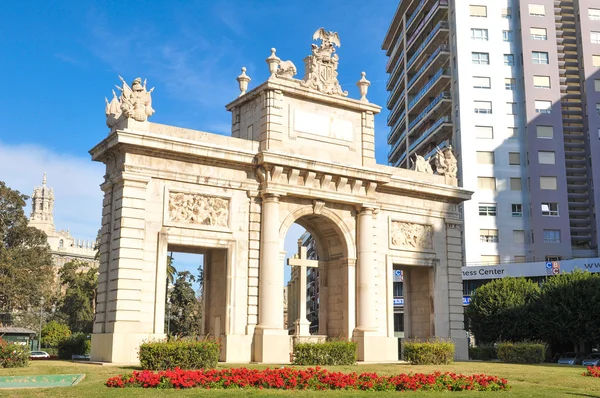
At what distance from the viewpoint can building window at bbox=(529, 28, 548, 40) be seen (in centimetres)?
6406

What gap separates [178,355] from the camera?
21.8 meters

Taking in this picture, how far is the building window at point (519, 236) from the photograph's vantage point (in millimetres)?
61375

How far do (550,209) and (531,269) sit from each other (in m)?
7.81

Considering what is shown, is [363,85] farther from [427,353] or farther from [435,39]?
[435,39]

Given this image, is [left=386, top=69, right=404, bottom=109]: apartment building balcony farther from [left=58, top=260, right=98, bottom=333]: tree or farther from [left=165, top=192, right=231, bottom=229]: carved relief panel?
[left=165, top=192, right=231, bottom=229]: carved relief panel

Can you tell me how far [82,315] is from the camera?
70250 millimetres

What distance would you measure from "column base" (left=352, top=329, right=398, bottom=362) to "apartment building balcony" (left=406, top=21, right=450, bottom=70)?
42.9 metres

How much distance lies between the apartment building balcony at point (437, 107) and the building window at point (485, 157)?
627 cm

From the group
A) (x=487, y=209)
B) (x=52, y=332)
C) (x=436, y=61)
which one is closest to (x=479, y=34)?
(x=436, y=61)

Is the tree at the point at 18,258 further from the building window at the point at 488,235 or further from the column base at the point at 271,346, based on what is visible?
the building window at the point at 488,235

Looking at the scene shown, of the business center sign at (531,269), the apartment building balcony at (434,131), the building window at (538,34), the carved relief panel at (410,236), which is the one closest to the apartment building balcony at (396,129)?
the apartment building balcony at (434,131)

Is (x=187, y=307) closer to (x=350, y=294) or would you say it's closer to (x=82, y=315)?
(x=82, y=315)

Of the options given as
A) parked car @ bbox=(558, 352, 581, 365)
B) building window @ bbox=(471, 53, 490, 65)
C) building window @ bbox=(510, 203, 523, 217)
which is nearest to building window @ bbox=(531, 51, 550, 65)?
building window @ bbox=(471, 53, 490, 65)

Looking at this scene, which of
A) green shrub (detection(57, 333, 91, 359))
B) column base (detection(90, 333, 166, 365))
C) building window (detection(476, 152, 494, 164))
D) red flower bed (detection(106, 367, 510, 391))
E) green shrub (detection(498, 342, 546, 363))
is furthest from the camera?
building window (detection(476, 152, 494, 164))
